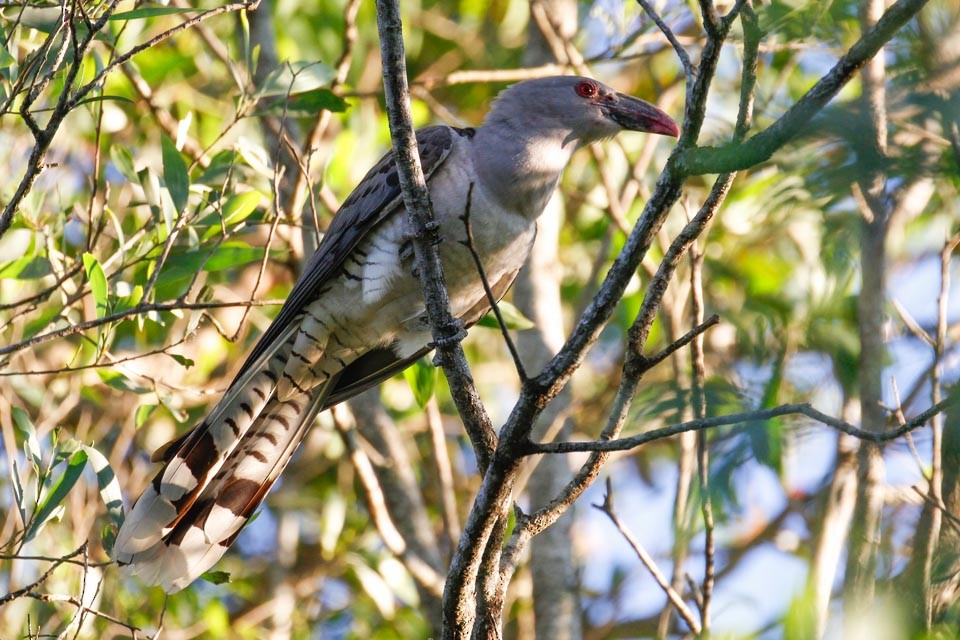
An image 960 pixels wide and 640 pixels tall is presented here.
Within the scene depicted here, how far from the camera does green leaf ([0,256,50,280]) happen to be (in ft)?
11.0

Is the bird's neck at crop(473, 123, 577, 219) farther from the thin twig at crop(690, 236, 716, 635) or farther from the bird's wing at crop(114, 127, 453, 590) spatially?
the thin twig at crop(690, 236, 716, 635)

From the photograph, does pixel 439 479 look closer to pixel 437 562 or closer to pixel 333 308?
pixel 437 562

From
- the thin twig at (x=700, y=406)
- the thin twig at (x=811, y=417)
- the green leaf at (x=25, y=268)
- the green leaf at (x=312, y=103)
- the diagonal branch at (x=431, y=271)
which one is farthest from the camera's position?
the green leaf at (x=312, y=103)

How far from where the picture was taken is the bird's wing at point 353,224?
11.8ft

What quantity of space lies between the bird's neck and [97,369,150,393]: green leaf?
1404mm

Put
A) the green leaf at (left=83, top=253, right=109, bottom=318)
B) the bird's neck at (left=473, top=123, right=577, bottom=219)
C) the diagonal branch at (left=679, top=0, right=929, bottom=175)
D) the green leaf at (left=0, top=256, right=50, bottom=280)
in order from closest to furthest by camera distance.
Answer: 1. the diagonal branch at (left=679, top=0, right=929, bottom=175)
2. the green leaf at (left=83, top=253, right=109, bottom=318)
3. the green leaf at (left=0, top=256, right=50, bottom=280)
4. the bird's neck at (left=473, top=123, right=577, bottom=219)

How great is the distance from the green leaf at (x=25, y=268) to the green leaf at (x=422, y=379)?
1.36 meters

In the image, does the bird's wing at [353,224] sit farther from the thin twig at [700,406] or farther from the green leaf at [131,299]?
the thin twig at [700,406]

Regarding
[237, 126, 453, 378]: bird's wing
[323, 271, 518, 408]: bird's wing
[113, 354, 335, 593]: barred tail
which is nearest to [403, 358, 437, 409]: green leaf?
[323, 271, 518, 408]: bird's wing

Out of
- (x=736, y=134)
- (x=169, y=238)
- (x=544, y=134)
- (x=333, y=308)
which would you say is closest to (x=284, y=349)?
(x=333, y=308)

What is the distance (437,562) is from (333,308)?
1456 millimetres

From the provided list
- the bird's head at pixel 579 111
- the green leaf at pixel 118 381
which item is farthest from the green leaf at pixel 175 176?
the bird's head at pixel 579 111

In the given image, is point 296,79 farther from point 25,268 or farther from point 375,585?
point 375,585

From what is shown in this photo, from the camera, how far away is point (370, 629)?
5.22 meters
